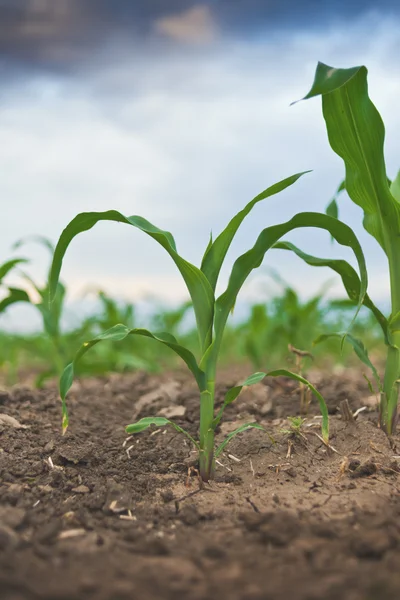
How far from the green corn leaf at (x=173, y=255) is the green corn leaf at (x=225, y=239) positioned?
6cm

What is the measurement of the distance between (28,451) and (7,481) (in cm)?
26

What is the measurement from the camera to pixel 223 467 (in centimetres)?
230

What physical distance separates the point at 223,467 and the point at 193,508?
38 centimetres

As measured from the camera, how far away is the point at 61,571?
57.1 inches

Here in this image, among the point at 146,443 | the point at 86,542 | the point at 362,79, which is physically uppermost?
the point at 362,79

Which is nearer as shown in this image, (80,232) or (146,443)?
(80,232)

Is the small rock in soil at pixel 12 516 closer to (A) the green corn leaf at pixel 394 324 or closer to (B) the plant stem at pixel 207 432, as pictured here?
(B) the plant stem at pixel 207 432

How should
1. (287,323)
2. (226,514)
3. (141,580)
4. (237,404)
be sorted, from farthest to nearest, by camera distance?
(287,323) < (237,404) < (226,514) < (141,580)

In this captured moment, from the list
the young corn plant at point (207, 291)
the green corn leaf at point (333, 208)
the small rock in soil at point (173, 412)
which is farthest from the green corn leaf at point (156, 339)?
the green corn leaf at point (333, 208)

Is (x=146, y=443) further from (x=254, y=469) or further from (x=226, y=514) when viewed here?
(x=226, y=514)

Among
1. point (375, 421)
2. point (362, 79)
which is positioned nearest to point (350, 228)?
point (362, 79)

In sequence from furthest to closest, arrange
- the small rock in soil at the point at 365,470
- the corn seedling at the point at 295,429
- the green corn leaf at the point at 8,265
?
the green corn leaf at the point at 8,265 → the corn seedling at the point at 295,429 → the small rock in soil at the point at 365,470

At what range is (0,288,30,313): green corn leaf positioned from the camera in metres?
3.52

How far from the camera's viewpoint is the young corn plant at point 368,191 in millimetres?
2344
